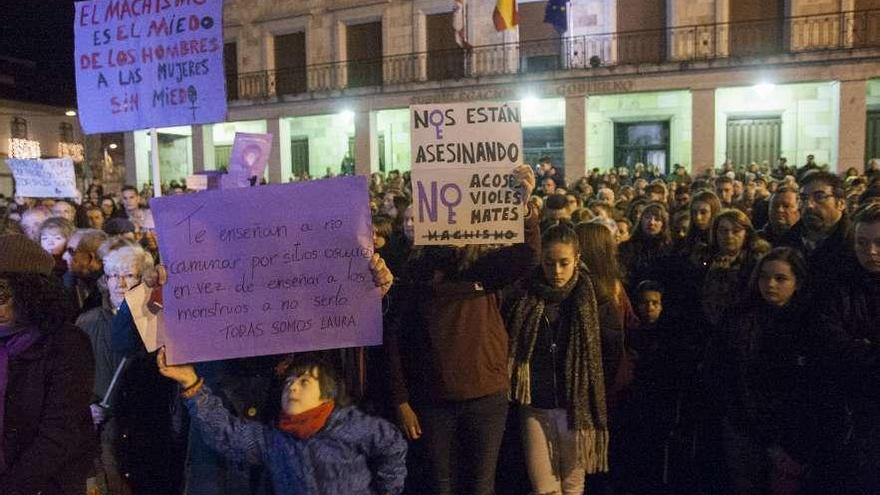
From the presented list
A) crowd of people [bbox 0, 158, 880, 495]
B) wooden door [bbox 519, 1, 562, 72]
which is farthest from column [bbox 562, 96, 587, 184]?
crowd of people [bbox 0, 158, 880, 495]

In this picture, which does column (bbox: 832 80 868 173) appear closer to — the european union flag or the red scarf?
the european union flag

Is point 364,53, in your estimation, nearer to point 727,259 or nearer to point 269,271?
point 727,259

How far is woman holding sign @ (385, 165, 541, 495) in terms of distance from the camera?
3602 mm

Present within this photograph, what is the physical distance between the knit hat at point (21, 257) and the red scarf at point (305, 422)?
1.11 metres

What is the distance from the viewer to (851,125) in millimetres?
18094

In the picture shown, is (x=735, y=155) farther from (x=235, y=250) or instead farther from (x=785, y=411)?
(x=235, y=250)

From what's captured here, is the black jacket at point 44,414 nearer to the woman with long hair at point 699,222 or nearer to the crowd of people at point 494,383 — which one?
the crowd of people at point 494,383

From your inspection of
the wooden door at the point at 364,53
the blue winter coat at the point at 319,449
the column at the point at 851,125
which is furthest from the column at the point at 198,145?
the blue winter coat at the point at 319,449

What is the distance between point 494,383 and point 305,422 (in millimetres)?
1059

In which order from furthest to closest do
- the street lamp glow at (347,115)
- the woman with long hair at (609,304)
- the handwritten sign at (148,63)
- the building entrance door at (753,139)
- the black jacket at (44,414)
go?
the street lamp glow at (347,115) → the building entrance door at (753,139) → the handwritten sign at (148,63) → the woman with long hair at (609,304) → the black jacket at (44,414)

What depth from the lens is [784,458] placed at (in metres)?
3.52

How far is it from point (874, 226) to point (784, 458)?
3.91 feet

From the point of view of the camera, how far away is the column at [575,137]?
19.9 metres

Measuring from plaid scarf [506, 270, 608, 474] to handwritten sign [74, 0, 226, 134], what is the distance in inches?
98.0
